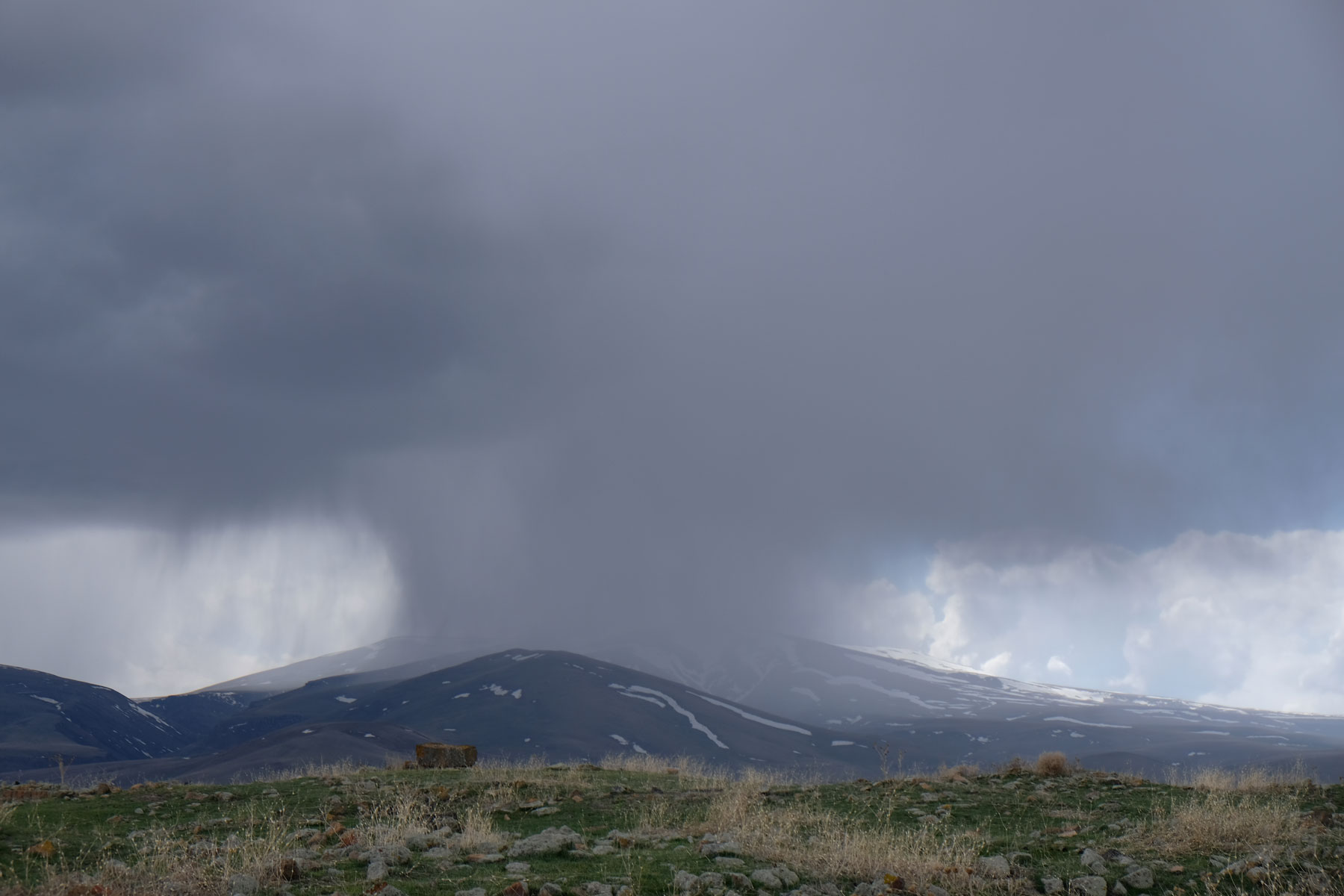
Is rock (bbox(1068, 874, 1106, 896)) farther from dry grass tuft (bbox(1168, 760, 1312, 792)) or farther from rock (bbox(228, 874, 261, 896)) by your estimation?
dry grass tuft (bbox(1168, 760, 1312, 792))

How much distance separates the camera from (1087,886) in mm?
11133

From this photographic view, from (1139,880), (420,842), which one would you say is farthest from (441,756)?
(1139,880)

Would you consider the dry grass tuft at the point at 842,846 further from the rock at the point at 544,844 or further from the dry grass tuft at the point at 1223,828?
the dry grass tuft at the point at 1223,828

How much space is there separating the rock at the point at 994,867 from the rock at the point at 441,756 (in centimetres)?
2298

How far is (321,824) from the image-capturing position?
53.8ft

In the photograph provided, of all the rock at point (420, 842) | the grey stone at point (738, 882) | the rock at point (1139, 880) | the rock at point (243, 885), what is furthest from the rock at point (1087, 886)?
the rock at point (243, 885)

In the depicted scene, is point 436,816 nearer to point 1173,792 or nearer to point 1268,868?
point 1268,868

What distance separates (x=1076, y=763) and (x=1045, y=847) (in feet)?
46.9

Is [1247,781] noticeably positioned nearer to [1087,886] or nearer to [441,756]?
[1087,886]

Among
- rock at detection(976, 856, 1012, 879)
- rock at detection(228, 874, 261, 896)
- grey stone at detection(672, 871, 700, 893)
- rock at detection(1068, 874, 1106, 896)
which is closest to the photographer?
rock at detection(228, 874, 261, 896)

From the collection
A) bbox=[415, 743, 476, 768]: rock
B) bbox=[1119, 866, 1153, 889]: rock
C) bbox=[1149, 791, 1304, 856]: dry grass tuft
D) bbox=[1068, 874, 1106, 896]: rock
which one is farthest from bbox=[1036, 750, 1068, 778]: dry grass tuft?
bbox=[415, 743, 476, 768]: rock

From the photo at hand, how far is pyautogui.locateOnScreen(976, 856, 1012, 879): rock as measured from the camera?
445 inches

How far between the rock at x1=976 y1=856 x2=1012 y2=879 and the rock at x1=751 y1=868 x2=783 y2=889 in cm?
296

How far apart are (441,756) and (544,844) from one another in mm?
19680
